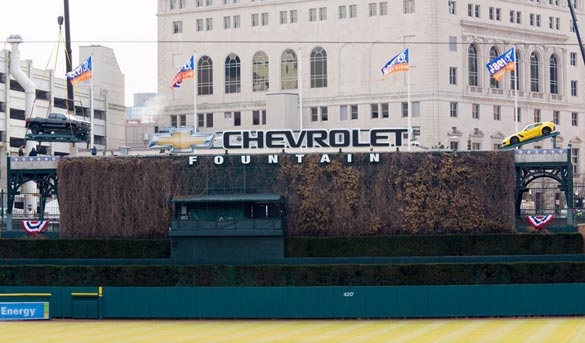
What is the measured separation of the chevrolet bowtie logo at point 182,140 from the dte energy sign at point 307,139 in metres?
1.72

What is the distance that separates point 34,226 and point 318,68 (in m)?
47.6

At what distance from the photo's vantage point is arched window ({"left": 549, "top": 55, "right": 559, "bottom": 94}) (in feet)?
411

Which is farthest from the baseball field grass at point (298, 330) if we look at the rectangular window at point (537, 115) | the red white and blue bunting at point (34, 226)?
the rectangular window at point (537, 115)

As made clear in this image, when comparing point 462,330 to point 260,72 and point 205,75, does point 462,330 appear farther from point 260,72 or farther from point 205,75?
point 205,75

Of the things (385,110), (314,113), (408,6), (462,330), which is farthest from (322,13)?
(462,330)

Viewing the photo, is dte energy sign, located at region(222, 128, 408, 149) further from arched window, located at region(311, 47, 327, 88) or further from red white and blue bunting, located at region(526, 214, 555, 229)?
arched window, located at region(311, 47, 327, 88)

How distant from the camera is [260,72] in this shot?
405ft

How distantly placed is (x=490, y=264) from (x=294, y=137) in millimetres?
16151

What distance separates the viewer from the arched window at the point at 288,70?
121 m

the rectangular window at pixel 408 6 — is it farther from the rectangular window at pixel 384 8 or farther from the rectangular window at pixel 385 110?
the rectangular window at pixel 385 110

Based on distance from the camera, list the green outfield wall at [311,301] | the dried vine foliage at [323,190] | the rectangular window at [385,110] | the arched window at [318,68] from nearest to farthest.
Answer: the green outfield wall at [311,301], the dried vine foliage at [323,190], the rectangular window at [385,110], the arched window at [318,68]

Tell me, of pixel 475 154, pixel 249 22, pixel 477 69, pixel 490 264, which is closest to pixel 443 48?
pixel 477 69

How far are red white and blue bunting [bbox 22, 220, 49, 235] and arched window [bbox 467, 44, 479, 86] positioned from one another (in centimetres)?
5274

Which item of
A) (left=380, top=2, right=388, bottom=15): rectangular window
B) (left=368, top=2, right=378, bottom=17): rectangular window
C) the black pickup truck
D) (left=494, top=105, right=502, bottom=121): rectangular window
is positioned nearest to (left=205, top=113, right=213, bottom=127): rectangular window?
(left=368, top=2, right=378, bottom=17): rectangular window
